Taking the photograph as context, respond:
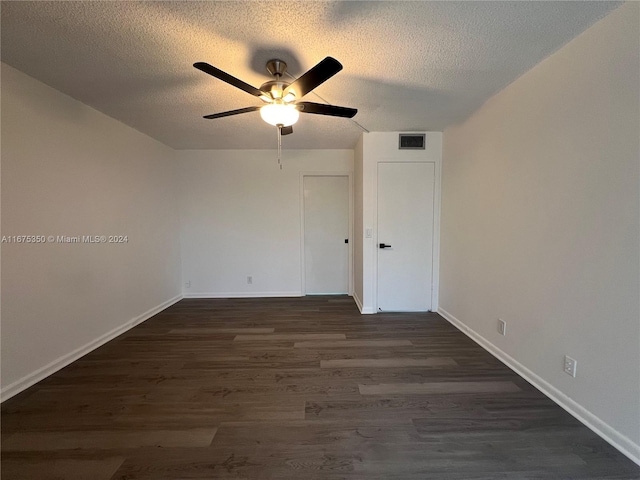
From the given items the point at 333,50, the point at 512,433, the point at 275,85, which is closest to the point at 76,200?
the point at 275,85

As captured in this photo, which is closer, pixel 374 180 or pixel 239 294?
pixel 374 180

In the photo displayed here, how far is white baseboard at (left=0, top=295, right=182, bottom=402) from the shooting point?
1.84m

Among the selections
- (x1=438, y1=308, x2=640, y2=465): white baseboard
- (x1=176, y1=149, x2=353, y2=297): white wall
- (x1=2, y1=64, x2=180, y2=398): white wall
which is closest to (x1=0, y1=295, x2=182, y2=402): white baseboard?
(x1=2, y1=64, x2=180, y2=398): white wall

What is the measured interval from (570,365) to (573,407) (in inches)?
10.2

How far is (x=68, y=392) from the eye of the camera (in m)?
1.90

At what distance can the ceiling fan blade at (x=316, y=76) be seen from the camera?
4.56ft

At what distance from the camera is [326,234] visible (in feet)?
14.0

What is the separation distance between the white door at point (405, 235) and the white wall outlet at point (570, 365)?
5.92 ft

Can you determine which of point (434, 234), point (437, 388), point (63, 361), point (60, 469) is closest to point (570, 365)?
point (437, 388)

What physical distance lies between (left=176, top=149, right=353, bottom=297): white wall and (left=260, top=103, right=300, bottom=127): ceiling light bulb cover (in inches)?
88.5

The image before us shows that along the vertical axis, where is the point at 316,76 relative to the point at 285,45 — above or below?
below

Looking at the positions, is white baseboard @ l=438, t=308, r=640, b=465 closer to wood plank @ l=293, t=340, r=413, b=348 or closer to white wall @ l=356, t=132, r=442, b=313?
wood plank @ l=293, t=340, r=413, b=348

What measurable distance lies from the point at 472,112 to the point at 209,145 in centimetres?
349

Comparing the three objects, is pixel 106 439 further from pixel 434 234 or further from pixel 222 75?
pixel 434 234
